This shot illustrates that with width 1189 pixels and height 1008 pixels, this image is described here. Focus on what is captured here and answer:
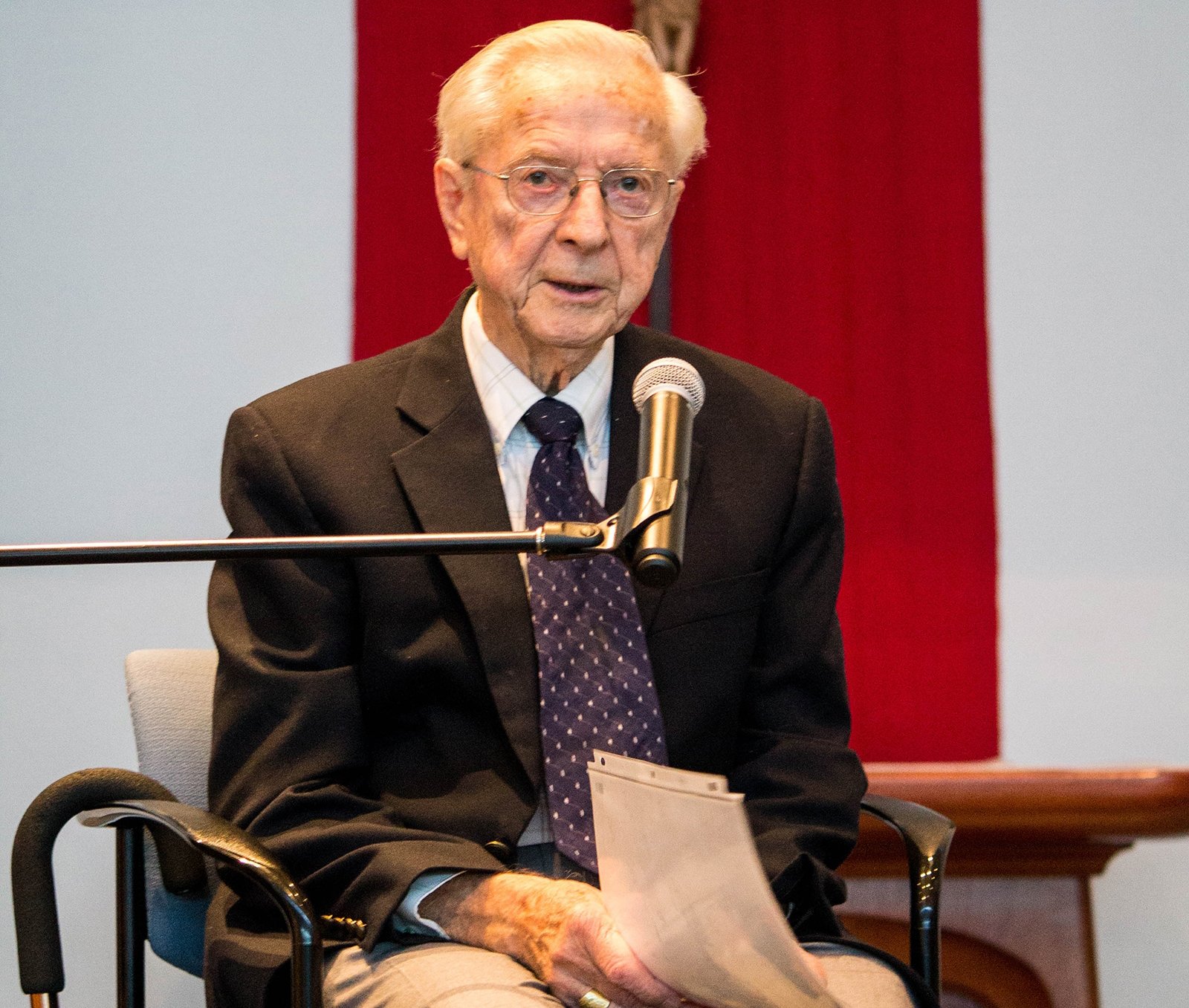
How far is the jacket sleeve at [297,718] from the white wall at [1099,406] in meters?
1.62

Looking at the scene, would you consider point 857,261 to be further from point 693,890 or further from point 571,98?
point 693,890

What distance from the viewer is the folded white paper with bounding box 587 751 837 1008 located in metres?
0.97

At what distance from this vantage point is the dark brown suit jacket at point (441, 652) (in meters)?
1.38

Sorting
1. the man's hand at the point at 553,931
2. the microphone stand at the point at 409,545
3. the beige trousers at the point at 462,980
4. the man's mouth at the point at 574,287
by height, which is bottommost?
the beige trousers at the point at 462,980

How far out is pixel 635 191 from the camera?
1.57 meters

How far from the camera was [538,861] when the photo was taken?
1444mm

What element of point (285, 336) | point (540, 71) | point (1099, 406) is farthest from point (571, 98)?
point (1099, 406)

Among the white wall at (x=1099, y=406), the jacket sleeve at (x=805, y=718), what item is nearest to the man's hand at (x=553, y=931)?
the jacket sleeve at (x=805, y=718)

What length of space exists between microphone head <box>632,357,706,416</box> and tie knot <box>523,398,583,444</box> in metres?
0.44

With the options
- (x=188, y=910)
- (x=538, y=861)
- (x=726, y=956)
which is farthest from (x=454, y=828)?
(x=726, y=956)

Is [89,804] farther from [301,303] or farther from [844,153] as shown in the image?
[844,153]

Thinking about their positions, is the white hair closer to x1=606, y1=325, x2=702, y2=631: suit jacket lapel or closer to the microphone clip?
x1=606, y1=325, x2=702, y2=631: suit jacket lapel

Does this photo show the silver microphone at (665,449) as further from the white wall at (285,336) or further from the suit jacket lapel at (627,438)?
the white wall at (285,336)

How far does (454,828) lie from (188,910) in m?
0.31
